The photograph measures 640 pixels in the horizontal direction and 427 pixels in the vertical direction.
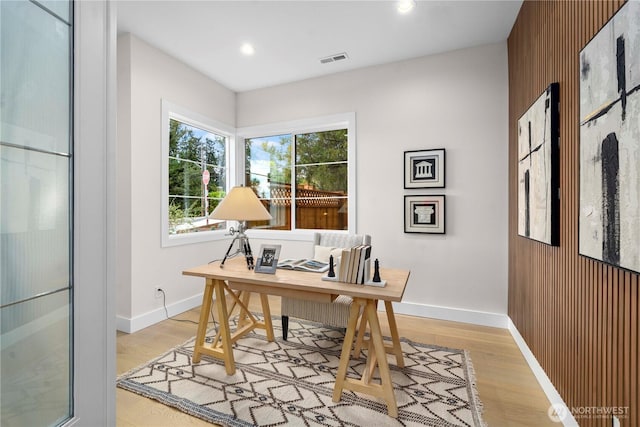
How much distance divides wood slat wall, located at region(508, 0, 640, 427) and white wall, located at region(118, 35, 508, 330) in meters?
0.51

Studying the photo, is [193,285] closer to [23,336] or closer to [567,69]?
[23,336]

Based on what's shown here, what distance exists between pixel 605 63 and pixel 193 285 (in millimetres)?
3786

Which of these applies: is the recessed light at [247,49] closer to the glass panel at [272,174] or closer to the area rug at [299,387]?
the glass panel at [272,174]

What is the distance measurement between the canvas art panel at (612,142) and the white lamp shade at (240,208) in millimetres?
1794

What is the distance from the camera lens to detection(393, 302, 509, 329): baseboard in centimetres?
293

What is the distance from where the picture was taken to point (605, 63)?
47.8 inches

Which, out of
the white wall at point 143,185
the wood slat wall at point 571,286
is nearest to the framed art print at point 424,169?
the wood slat wall at point 571,286

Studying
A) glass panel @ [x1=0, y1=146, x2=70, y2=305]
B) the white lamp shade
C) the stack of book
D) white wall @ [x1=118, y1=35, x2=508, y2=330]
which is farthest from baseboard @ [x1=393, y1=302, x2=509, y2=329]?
glass panel @ [x1=0, y1=146, x2=70, y2=305]

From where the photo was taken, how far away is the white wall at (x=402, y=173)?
2895 mm

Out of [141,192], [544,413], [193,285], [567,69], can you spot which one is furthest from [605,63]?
[193,285]

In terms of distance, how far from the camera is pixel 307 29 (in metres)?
2.72

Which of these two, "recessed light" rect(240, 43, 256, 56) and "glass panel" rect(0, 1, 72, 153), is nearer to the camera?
"glass panel" rect(0, 1, 72, 153)

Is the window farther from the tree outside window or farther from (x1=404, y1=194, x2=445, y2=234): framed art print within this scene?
(x1=404, y1=194, x2=445, y2=234): framed art print

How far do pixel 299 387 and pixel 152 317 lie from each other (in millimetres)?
1859
